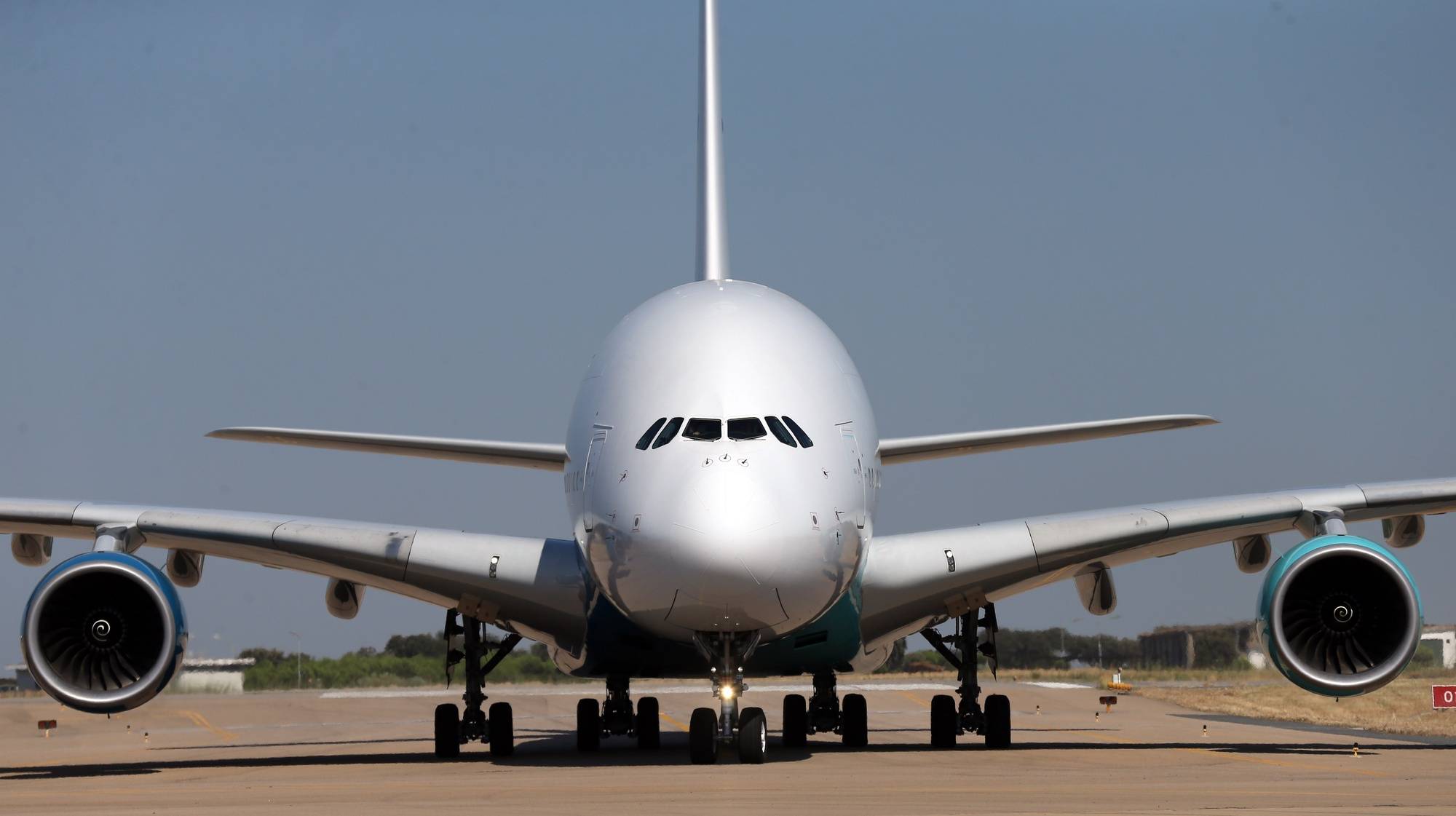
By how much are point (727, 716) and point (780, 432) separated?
7.63 feet

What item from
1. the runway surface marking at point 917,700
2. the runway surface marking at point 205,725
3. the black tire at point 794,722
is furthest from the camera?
the runway surface marking at point 917,700

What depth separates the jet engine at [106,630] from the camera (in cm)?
1451

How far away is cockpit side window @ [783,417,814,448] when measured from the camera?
13.0 meters

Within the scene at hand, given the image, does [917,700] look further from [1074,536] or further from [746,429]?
[746,429]

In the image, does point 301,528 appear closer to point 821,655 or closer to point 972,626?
point 821,655

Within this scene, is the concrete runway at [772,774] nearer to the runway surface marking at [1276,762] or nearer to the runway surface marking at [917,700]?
the runway surface marking at [1276,762]

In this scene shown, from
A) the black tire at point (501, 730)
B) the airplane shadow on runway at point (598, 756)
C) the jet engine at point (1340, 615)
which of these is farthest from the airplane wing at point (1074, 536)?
the black tire at point (501, 730)

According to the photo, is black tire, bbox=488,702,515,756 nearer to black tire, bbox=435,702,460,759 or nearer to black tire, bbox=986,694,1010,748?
black tire, bbox=435,702,460,759

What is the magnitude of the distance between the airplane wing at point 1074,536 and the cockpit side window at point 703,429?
127 inches

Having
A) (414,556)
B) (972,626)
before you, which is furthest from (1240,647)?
(414,556)

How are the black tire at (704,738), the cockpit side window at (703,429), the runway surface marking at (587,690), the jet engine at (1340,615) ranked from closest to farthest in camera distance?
1. the cockpit side window at (703,429)
2. the black tire at (704,738)
3. the jet engine at (1340,615)
4. the runway surface marking at (587,690)

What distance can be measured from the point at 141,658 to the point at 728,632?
5054mm

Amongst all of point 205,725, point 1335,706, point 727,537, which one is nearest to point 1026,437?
point 727,537

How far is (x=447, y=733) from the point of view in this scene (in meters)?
16.3
